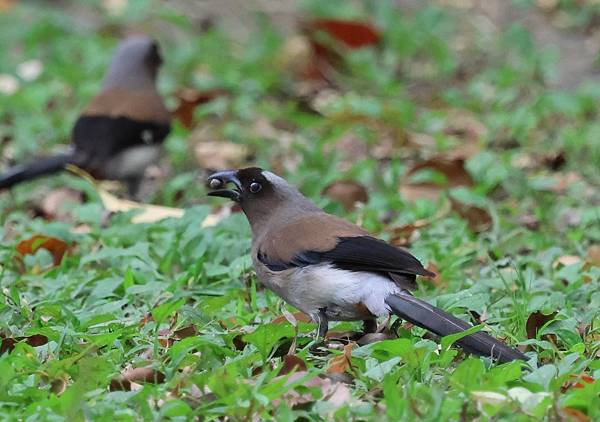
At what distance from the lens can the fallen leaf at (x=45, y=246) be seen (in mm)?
6156

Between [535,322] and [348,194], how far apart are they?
250 centimetres

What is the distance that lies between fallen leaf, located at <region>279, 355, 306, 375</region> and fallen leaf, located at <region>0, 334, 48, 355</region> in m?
1.04

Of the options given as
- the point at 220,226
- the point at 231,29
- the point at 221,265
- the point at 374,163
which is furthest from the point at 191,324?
the point at 231,29

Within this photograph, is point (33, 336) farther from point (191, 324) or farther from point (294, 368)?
point (294, 368)

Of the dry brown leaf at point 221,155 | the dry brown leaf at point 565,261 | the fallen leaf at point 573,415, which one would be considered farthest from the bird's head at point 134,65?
the fallen leaf at point 573,415

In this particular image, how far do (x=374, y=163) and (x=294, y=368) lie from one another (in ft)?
13.6

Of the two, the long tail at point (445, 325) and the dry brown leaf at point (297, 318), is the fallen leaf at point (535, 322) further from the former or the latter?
the dry brown leaf at point (297, 318)

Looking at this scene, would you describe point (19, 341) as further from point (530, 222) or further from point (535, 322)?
point (530, 222)

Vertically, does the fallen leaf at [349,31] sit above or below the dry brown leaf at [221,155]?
above

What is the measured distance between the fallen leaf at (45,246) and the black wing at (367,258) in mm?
1721

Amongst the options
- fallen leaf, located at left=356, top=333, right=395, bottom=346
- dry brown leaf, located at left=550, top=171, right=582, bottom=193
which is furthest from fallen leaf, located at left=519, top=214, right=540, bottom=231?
fallen leaf, located at left=356, top=333, right=395, bottom=346

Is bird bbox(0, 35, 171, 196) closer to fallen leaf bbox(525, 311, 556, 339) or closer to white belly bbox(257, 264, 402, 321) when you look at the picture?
white belly bbox(257, 264, 402, 321)

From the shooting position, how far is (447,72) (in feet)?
33.3

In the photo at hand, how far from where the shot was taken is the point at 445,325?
445 cm
